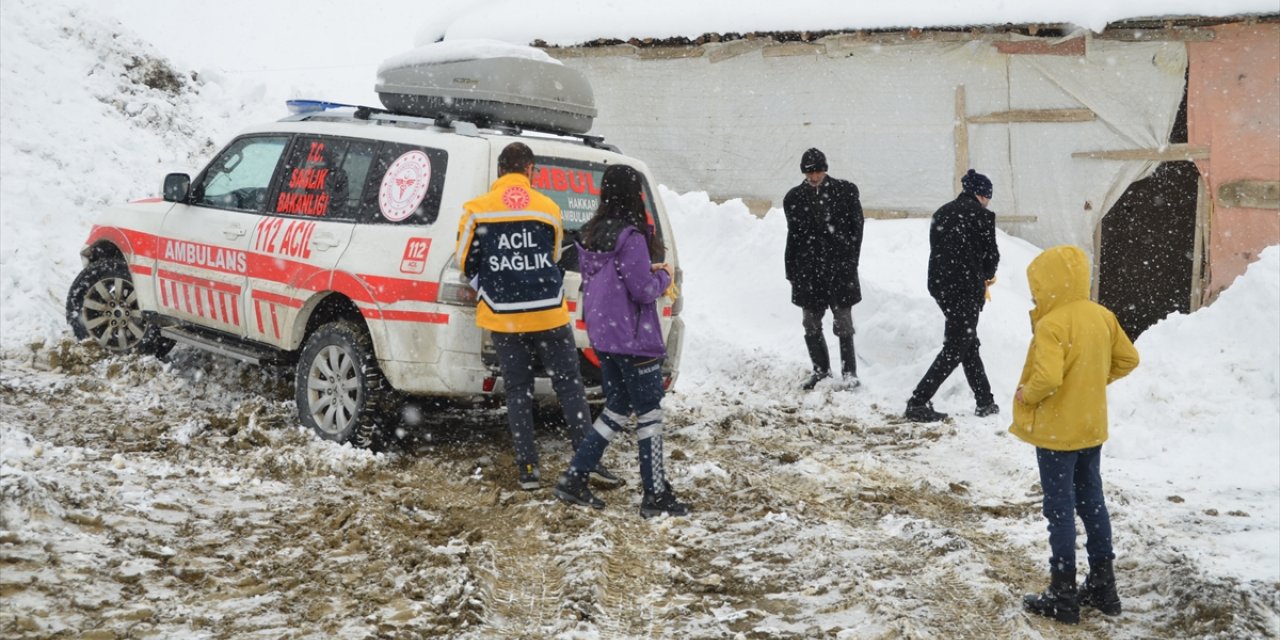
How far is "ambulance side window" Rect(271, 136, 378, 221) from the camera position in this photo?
6789mm

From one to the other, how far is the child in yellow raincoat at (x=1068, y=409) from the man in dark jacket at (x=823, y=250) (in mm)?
4220

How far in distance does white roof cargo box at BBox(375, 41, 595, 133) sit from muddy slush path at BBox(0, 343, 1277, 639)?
72.4 inches

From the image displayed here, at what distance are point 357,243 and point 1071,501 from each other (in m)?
3.95

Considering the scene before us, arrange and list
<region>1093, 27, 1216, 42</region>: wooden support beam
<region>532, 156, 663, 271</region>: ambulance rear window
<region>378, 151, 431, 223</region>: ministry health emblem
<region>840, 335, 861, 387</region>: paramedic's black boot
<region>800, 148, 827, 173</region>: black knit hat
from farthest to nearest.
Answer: <region>1093, 27, 1216, 42</region>: wooden support beam < <region>840, 335, 861, 387</region>: paramedic's black boot < <region>800, 148, 827, 173</region>: black knit hat < <region>532, 156, 663, 271</region>: ambulance rear window < <region>378, 151, 431, 223</region>: ministry health emblem

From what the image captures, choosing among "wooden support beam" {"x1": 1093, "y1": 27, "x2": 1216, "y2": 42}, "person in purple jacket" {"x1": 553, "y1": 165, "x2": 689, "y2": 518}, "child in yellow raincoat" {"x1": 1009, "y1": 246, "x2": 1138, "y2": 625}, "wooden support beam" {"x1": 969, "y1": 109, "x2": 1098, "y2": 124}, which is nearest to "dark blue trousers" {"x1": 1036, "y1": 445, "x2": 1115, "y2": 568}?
"child in yellow raincoat" {"x1": 1009, "y1": 246, "x2": 1138, "y2": 625}

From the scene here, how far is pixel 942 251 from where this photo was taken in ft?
27.3

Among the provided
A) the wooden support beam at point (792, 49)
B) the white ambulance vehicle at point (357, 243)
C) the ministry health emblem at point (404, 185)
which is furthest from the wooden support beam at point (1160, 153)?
the ministry health emblem at point (404, 185)

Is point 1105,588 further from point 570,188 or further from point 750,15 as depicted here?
point 750,15

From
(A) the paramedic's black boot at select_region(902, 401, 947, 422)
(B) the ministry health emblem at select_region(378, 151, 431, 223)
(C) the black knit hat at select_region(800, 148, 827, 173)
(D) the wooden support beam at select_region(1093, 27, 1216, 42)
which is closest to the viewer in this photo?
(B) the ministry health emblem at select_region(378, 151, 431, 223)

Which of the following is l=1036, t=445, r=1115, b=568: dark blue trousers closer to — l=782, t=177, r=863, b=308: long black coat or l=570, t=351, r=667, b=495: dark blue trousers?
l=570, t=351, r=667, b=495: dark blue trousers

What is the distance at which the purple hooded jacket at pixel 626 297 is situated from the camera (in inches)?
223

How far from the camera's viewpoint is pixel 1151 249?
48.5 ft

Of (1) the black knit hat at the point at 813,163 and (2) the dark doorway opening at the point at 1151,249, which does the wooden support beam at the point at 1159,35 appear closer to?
(2) the dark doorway opening at the point at 1151,249

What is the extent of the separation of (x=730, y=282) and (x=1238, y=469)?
19.1 feet
